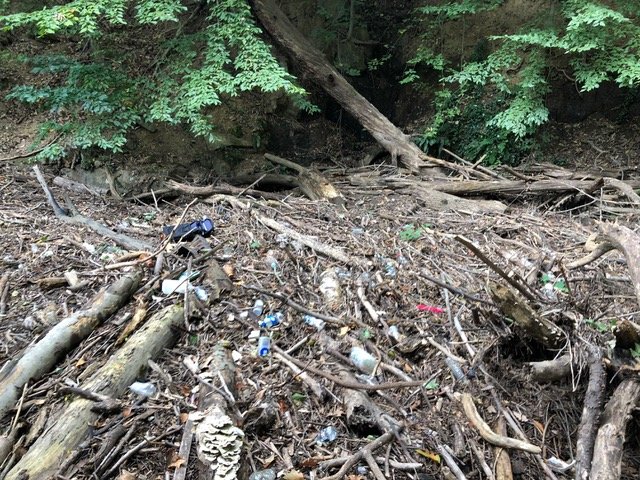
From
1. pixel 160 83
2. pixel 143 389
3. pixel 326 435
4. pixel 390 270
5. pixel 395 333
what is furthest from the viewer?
pixel 160 83

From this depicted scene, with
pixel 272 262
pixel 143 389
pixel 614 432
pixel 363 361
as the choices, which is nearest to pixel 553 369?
pixel 614 432

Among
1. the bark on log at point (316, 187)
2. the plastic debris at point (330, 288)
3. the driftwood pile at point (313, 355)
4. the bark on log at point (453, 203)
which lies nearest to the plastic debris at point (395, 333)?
the driftwood pile at point (313, 355)

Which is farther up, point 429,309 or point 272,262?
point 272,262

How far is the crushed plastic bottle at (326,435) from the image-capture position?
2.40 meters

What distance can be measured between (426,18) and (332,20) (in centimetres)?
173

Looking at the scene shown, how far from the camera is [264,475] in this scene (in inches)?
85.5

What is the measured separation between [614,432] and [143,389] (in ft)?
7.75

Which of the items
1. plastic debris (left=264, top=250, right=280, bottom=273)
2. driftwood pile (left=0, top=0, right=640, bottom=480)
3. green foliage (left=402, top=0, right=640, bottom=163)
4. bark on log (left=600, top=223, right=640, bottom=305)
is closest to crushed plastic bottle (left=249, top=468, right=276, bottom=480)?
driftwood pile (left=0, top=0, right=640, bottom=480)

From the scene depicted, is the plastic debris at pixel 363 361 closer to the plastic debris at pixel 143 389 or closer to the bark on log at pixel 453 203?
the plastic debris at pixel 143 389

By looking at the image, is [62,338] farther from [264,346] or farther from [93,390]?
[264,346]

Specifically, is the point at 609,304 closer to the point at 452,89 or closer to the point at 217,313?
the point at 217,313

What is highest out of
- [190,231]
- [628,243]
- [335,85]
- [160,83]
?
[160,83]

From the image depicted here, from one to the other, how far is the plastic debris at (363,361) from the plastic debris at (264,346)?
513 millimetres

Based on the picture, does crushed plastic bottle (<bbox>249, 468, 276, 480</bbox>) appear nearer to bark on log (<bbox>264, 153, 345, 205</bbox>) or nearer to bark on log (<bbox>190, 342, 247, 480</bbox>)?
bark on log (<bbox>190, 342, 247, 480</bbox>)
